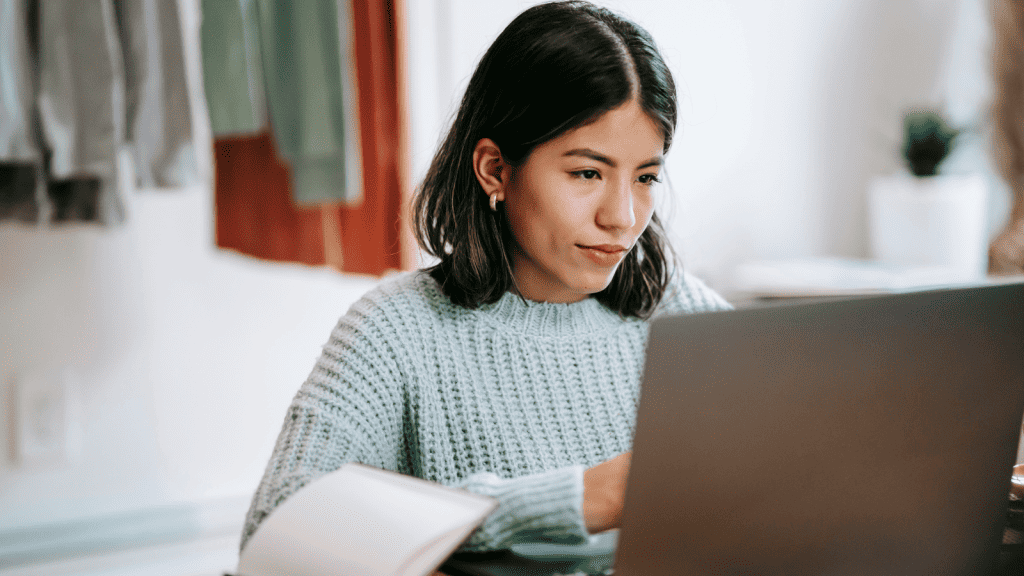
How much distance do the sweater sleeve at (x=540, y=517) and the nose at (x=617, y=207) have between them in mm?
274

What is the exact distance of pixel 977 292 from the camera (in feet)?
1.67

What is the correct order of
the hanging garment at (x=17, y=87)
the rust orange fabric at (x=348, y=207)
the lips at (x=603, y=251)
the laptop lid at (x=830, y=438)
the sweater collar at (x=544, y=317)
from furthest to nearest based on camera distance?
the rust orange fabric at (x=348, y=207)
the hanging garment at (x=17, y=87)
the sweater collar at (x=544, y=317)
the lips at (x=603, y=251)
the laptop lid at (x=830, y=438)

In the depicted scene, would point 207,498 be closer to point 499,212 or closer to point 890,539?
point 499,212

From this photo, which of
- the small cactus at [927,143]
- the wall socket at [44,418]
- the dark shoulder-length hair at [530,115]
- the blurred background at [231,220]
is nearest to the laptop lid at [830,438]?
the dark shoulder-length hair at [530,115]

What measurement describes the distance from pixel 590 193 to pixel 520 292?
18 centimetres

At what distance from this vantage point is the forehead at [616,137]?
29.8 inches

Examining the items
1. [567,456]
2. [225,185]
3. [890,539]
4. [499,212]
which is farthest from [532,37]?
[225,185]

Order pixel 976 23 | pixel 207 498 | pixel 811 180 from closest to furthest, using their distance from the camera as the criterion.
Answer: pixel 207 498 → pixel 811 180 → pixel 976 23

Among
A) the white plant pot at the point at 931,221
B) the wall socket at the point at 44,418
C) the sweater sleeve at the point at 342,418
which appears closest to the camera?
the sweater sleeve at the point at 342,418

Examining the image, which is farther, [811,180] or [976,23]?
[976,23]

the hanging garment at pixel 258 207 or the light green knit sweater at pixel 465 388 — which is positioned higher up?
the hanging garment at pixel 258 207

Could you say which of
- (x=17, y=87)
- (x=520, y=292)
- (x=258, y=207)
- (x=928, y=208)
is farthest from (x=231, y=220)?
(x=928, y=208)

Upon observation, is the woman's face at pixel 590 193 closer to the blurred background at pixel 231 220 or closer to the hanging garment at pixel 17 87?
the blurred background at pixel 231 220

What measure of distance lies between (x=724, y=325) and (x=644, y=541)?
118 mm
